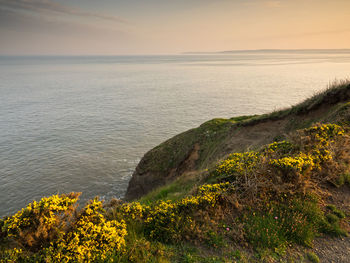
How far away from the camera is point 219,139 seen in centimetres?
2450

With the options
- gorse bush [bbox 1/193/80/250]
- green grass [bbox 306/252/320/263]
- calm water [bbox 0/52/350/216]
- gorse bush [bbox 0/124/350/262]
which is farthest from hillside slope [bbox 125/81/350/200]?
gorse bush [bbox 1/193/80/250]

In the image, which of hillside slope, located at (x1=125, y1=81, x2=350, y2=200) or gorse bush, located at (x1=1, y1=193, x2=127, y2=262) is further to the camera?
hillside slope, located at (x1=125, y1=81, x2=350, y2=200)

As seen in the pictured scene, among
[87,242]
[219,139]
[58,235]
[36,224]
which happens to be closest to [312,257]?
[87,242]

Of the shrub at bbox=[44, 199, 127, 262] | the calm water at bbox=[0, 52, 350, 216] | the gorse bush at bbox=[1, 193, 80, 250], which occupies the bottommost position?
the calm water at bbox=[0, 52, 350, 216]

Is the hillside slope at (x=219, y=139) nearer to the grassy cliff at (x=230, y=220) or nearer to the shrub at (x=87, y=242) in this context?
the grassy cliff at (x=230, y=220)

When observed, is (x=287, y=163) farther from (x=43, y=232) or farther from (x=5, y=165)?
(x=5, y=165)

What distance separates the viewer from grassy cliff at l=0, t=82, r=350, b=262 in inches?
224

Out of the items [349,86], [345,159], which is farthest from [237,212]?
[349,86]

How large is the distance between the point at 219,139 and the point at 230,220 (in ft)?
57.5

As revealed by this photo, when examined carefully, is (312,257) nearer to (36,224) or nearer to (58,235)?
(58,235)

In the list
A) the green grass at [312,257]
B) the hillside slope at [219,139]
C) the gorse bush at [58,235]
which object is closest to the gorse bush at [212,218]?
the gorse bush at [58,235]

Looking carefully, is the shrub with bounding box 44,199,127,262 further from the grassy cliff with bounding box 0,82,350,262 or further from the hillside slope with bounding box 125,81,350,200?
the hillside slope with bounding box 125,81,350,200

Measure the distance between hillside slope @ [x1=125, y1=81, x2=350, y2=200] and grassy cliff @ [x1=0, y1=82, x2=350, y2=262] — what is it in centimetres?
882

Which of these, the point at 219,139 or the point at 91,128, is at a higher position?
the point at 219,139
